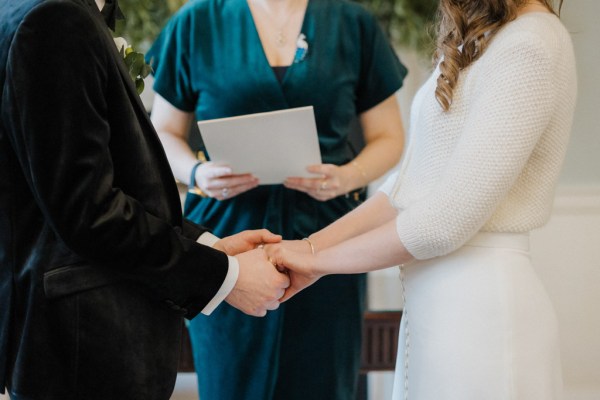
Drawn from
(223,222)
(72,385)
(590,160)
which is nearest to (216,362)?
(223,222)

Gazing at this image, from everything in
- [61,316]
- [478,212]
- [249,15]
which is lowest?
[61,316]

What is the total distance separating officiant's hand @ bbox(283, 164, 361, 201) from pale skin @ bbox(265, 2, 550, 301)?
34 centimetres

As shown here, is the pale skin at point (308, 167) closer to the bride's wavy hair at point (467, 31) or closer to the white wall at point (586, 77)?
the bride's wavy hair at point (467, 31)

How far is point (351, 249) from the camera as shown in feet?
5.56

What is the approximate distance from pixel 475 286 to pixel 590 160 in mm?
2387

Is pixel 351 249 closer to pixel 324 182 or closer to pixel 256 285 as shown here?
pixel 256 285

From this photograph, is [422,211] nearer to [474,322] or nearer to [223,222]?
[474,322]

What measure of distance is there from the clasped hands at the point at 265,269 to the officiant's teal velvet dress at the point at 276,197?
0.38 meters

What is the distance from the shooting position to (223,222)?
2.45 meters

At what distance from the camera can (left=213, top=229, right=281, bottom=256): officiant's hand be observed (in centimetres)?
200

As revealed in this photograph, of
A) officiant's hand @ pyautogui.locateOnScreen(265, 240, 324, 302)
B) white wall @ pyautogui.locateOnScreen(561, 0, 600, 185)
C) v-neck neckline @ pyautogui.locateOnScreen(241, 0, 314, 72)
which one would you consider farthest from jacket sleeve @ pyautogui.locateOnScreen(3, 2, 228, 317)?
white wall @ pyautogui.locateOnScreen(561, 0, 600, 185)

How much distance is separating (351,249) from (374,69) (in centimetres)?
95

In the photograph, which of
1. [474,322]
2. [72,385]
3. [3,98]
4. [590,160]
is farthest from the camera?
[590,160]

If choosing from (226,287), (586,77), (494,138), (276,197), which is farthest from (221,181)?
(586,77)
